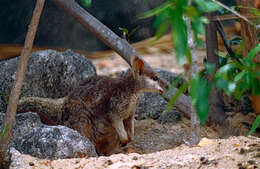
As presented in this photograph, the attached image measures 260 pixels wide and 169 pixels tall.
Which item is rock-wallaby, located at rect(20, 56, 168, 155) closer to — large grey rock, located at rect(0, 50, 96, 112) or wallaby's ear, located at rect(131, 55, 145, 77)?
wallaby's ear, located at rect(131, 55, 145, 77)

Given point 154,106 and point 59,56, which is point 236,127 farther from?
point 59,56

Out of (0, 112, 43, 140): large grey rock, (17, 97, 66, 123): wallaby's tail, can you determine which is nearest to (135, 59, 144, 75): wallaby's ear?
(17, 97, 66, 123): wallaby's tail

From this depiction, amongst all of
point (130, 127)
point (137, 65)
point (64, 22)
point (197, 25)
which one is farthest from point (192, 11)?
point (64, 22)

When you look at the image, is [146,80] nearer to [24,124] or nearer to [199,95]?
[24,124]

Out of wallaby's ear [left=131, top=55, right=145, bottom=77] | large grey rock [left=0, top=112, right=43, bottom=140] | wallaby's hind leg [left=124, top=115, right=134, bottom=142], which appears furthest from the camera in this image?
wallaby's hind leg [left=124, top=115, right=134, bottom=142]

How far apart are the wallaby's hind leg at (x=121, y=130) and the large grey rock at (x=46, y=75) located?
1.14 metres

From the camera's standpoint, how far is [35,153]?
386 cm

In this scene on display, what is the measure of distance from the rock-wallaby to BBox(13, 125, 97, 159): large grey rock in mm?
1146

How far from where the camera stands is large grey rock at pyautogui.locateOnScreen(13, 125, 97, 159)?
387cm

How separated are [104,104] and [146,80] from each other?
0.67m

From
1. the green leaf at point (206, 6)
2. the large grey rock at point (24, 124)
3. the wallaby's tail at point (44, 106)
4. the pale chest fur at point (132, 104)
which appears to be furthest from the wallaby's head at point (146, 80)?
the green leaf at point (206, 6)

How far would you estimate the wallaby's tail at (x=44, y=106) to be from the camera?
210 inches

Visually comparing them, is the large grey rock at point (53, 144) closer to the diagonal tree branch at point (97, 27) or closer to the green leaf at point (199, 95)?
the diagonal tree branch at point (97, 27)

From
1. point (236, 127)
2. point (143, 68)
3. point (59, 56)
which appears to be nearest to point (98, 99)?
point (143, 68)
